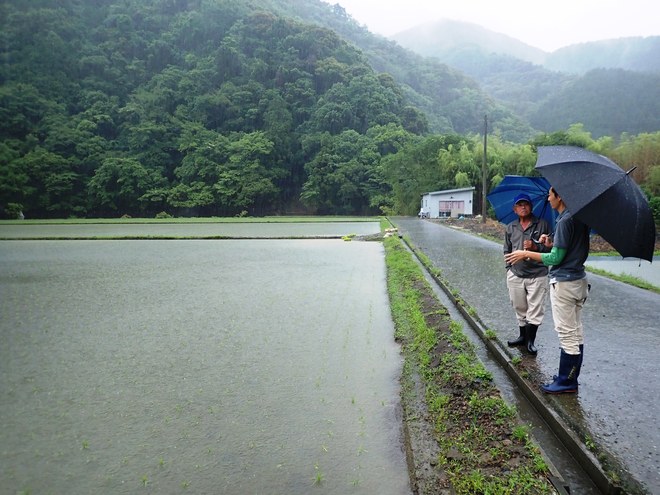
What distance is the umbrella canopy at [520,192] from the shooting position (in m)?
3.79

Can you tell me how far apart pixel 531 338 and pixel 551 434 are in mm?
1396

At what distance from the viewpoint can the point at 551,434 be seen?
2.71 meters

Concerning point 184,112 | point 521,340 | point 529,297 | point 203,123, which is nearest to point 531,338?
point 521,340

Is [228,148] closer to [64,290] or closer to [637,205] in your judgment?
[64,290]

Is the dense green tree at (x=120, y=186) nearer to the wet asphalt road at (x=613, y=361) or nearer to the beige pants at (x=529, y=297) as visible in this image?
the wet asphalt road at (x=613, y=361)

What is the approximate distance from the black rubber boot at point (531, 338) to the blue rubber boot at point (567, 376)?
2.65 ft

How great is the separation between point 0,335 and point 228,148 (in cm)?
4775

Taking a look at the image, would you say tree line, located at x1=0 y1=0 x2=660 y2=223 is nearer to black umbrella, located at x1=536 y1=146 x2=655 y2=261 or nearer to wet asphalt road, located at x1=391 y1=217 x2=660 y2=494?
wet asphalt road, located at x1=391 y1=217 x2=660 y2=494

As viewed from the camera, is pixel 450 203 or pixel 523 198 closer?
pixel 523 198

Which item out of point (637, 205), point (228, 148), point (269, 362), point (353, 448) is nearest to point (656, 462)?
point (637, 205)

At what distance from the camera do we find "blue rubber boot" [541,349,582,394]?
303 cm

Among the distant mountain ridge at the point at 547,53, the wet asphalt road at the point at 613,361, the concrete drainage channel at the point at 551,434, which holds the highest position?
the distant mountain ridge at the point at 547,53

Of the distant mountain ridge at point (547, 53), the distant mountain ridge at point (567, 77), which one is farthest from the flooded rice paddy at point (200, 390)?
the distant mountain ridge at point (547, 53)

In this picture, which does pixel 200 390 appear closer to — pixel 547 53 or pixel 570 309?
pixel 570 309
